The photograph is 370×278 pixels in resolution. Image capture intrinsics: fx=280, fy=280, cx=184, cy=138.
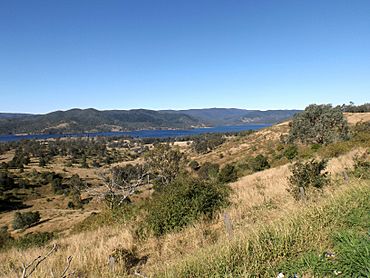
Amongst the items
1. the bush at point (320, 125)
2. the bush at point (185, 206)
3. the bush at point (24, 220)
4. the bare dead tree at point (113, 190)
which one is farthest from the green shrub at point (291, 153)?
the bush at point (24, 220)

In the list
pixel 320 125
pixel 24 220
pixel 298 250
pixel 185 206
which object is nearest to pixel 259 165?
Result: pixel 320 125

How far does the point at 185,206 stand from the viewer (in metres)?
10.0

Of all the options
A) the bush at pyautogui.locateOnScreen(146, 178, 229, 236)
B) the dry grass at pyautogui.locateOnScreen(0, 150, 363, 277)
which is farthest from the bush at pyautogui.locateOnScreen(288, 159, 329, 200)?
the bush at pyautogui.locateOnScreen(146, 178, 229, 236)

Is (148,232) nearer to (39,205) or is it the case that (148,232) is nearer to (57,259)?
(57,259)

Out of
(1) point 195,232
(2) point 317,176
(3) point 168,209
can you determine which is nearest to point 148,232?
(3) point 168,209

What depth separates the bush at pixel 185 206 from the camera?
915cm

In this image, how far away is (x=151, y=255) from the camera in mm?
6984

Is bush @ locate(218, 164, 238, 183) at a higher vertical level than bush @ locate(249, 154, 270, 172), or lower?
lower

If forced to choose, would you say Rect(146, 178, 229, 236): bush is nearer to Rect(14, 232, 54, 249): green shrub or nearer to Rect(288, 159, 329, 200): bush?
Rect(288, 159, 329, 200): bush

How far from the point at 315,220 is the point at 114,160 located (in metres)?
140

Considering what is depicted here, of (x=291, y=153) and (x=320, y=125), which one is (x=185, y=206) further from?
(x=320, y=125)

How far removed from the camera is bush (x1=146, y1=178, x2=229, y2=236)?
360 inches

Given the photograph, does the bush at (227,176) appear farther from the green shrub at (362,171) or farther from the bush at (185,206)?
the bush at (185,206)

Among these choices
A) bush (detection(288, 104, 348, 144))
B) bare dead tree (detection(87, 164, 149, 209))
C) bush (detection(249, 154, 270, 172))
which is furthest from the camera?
bush (detection(249, 154, 270, 172))
